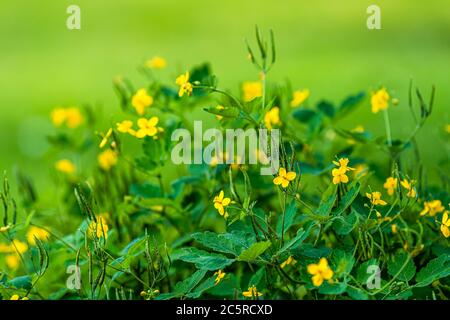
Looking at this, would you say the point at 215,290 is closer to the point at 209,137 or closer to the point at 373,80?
the point at 209,137

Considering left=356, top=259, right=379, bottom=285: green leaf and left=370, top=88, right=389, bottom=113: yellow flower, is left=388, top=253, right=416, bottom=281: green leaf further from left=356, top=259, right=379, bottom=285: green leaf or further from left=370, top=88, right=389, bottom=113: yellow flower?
left=370, top=88, right=389, bottom=113: yellow flower

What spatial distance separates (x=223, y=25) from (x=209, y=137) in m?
3.47

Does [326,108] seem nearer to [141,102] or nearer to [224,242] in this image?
[141,102]

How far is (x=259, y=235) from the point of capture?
1969mm

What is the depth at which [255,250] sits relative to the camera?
1821 mm

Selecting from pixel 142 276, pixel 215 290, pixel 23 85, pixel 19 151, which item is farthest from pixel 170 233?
pixel 23 85

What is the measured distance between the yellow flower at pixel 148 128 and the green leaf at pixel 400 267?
2.24 feet

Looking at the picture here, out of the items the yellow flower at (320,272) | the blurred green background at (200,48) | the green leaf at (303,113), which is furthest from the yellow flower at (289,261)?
the blurred green background at (200,48)

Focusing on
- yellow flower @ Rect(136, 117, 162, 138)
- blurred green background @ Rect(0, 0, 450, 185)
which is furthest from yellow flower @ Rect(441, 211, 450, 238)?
blurred green background @ Rect(0, 0, 450, 185)

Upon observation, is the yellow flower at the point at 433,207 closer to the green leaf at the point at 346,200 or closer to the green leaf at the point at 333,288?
the green leaf at the point at 346,200

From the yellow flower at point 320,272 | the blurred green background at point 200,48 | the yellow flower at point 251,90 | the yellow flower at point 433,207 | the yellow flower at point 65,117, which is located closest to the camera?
the yellow flower at point 320,272

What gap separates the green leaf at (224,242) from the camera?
74.0 inches

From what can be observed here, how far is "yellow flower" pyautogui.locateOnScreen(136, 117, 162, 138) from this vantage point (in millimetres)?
2184

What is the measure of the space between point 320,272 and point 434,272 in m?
0.29
